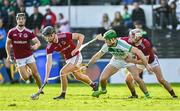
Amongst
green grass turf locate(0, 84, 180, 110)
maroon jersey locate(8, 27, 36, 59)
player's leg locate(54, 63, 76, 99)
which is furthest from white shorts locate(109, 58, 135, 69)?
maroon jersey locate(8, 27, 36, 59)

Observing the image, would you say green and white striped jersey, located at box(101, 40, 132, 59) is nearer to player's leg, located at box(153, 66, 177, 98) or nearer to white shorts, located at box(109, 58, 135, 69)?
white shorts, located at box(109, 58, 135, 69)

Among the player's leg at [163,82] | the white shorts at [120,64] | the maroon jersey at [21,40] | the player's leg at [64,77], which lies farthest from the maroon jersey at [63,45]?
the player's leg at [163,82]

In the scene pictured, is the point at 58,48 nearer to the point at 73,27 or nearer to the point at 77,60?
the point at 77,60

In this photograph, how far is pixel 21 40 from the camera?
24.1 m

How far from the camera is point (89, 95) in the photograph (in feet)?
76.5

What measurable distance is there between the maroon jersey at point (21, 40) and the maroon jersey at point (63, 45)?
2129 mm

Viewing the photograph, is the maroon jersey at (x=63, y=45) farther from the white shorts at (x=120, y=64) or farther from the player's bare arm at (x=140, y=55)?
the player's bare arm at (x=140, y=55)

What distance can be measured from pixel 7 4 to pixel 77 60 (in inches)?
491

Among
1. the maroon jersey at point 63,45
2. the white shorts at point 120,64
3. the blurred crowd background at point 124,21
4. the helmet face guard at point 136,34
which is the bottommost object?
the blurred crowd background at point 124,21

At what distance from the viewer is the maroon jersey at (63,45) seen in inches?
856

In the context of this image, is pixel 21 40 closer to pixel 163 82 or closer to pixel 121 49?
pixel 121 49

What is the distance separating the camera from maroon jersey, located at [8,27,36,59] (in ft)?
78.5

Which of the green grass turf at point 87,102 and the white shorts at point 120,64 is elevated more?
the white shorts at point 120,64

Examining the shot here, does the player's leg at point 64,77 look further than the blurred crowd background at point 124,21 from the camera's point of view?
No
